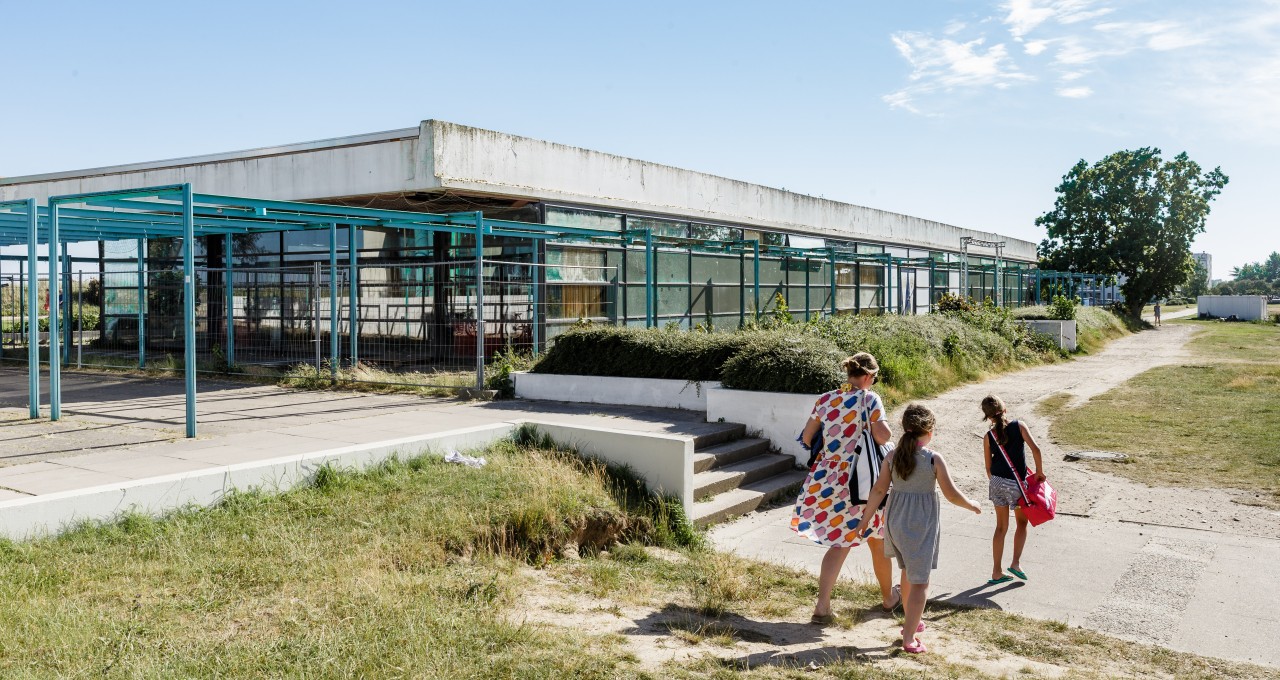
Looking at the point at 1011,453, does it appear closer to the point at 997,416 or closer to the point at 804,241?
the point at 997,416

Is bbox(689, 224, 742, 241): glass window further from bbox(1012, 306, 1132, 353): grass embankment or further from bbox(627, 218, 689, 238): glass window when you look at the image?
bbox(1012, 306, 1132, 353): grass embankment

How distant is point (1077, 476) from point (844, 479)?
5.46 metres

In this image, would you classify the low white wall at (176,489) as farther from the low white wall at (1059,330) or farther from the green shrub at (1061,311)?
the green shrub at (1061,311)

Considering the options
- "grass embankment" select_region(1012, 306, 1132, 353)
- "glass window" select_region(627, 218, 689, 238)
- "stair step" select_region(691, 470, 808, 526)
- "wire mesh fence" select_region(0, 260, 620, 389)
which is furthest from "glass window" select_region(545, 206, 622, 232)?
"grass embankment" select_region(1012, 306, 1132, 353)

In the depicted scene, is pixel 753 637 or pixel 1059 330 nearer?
pixel 753 637

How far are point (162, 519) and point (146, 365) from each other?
13.3 m

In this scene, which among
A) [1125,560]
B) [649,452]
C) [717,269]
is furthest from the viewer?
[717,269]

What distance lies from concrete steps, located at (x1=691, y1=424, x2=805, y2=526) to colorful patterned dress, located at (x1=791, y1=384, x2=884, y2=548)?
7.15ft

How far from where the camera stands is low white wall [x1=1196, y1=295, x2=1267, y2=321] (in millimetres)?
63469

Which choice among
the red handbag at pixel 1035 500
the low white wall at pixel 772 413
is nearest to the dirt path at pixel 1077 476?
the low white wall at pixel 772 413

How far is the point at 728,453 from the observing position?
32.2 ft

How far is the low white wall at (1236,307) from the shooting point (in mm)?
63469

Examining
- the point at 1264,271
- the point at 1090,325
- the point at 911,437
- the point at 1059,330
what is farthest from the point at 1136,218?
the point at 1264,271

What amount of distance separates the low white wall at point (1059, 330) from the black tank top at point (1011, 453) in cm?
2106
